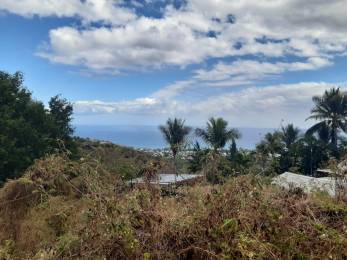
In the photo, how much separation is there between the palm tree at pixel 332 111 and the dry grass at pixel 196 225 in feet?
137

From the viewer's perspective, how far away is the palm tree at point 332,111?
43812 millimetres

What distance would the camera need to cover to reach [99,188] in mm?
4414

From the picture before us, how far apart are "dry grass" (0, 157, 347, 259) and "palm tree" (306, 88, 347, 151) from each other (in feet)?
137

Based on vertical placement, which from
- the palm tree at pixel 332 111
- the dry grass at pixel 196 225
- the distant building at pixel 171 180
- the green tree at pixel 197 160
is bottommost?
the dry grass at pixel 196 225

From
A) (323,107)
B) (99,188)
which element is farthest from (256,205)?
(323,107)

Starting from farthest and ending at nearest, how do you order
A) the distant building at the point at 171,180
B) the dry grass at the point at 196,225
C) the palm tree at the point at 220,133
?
1. the palm tree at the point at 220,133
2. the distant building at the point at 171,180
3. the dry grass at the point at 196,225

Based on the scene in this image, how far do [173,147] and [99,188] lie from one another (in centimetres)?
150

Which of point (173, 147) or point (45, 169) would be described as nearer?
point (45, 169)

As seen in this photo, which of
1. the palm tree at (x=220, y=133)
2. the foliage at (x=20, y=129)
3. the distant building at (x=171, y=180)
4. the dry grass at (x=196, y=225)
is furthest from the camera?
the palm tree at (x=220, y=133)

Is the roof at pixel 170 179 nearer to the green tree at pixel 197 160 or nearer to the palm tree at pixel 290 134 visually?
the green tree at pixel 197 160

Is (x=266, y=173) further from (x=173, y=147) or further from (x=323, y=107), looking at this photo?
(x=323, y=107)

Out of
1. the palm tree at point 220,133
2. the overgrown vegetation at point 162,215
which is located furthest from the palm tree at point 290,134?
the overgrown vegetation at point 162,215

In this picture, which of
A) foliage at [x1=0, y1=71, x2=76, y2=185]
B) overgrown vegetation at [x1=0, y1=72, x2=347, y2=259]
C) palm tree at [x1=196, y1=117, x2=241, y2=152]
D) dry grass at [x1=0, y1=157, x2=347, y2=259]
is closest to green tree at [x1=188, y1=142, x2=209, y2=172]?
overgrown vegetation at [x1=0, y1=72, x2=347, y2=259]

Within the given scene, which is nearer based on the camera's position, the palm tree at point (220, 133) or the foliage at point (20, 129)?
the foliage at point (20, 129)
